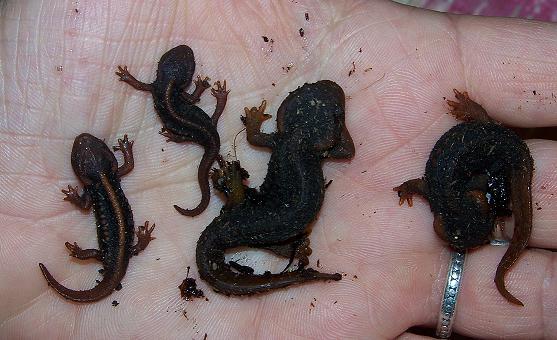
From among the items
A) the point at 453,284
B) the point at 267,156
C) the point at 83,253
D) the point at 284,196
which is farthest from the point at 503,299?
the point at 83,253

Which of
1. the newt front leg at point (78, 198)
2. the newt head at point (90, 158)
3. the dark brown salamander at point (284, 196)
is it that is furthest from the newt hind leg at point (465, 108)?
the newt front leg at point (78, 198)

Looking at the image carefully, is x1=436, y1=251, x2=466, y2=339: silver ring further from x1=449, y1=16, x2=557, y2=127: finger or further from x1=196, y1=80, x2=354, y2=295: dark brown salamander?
x1=449, y1=16, x2=557, y2=127: finger

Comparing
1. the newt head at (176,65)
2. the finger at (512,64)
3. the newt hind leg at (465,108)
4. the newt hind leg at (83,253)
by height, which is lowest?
the newt hind leg at (83,253)

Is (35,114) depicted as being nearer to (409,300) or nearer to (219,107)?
(219,107)

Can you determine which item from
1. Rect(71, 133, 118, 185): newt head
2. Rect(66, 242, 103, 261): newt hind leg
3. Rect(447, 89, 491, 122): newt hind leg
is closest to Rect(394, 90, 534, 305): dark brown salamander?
Rect(447, 89, 491, 122): newt hind leg

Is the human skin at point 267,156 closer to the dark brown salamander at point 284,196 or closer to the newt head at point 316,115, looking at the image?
the dark brown salamander at point 284,196

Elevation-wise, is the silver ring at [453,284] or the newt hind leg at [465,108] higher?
the newt hind leg at [465,108]
